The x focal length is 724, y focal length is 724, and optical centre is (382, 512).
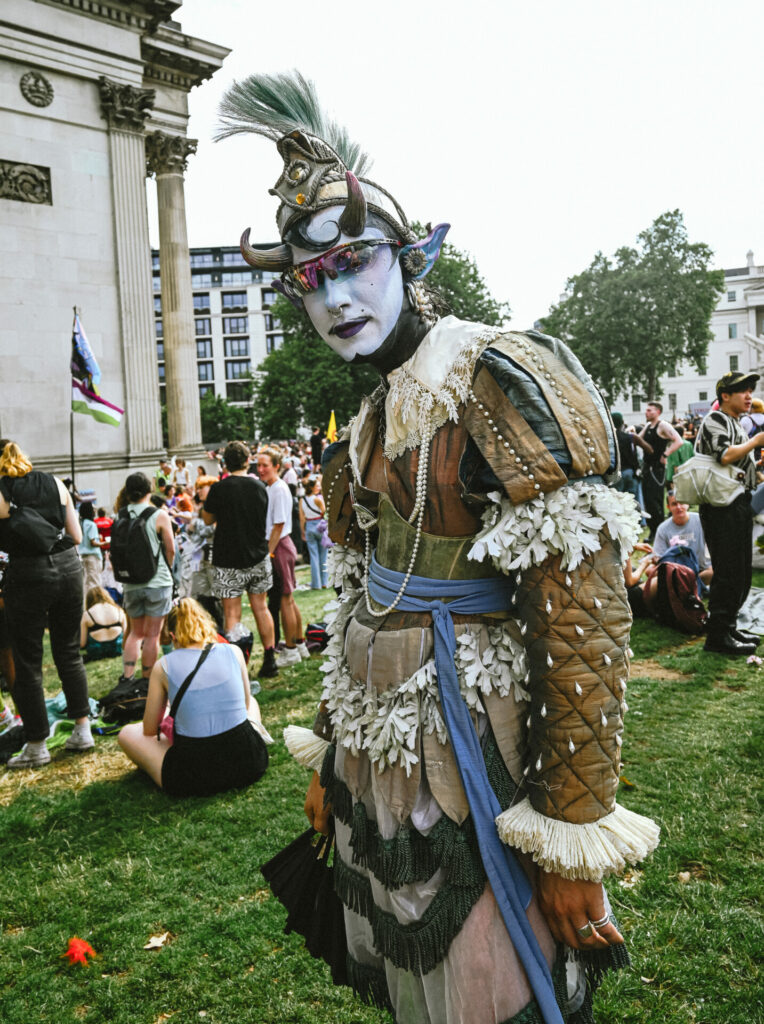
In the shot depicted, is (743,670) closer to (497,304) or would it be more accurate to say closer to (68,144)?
(68,144)

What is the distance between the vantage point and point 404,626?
5.60 feet

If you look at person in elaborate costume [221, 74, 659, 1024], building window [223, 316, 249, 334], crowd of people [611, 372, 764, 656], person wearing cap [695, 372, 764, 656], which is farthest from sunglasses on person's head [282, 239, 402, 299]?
building window [223, 316, 249, 334]

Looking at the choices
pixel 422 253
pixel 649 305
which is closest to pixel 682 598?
pixel 422 253

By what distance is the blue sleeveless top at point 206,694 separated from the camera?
480cm

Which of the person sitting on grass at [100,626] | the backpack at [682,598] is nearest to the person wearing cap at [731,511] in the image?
the backpack at [682,598]

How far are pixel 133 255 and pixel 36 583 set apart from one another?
1295 cm

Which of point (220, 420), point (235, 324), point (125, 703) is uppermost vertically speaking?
point (235, 324)

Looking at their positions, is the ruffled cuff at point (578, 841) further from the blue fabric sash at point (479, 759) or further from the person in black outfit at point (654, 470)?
the person in black outfit at point (654, 470)

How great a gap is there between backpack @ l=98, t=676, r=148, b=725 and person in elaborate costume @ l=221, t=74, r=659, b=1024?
16.7 ft

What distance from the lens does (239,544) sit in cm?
698

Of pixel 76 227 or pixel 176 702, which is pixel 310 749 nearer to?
pixel 176 702

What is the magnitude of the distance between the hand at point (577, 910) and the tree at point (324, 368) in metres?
42.6

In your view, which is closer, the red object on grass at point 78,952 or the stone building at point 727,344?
the red object on grass at point 78,952

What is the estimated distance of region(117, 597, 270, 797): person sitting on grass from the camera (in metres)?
4.81
